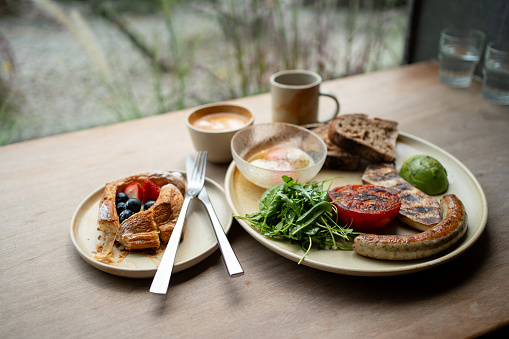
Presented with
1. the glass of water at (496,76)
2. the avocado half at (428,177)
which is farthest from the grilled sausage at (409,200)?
the glass of water at (496,76)

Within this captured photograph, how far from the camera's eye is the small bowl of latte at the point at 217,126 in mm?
1736

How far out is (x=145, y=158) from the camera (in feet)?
6.36

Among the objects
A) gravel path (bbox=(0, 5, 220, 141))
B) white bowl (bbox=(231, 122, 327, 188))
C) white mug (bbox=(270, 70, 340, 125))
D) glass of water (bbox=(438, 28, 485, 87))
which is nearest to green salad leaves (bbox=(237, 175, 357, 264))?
white bowl (bbox=(231, 122, 327, 188))

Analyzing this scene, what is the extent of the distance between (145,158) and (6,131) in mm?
2250

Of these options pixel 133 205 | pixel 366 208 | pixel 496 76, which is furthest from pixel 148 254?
pixel 496 76

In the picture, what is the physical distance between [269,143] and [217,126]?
28cm

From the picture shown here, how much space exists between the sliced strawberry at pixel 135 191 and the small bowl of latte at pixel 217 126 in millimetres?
394

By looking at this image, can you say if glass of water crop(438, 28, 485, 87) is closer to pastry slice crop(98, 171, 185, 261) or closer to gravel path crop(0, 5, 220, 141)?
pastry slice crop(98, 171, 185, 261)

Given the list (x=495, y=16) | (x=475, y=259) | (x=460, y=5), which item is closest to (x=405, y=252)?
(x=475, y=259)

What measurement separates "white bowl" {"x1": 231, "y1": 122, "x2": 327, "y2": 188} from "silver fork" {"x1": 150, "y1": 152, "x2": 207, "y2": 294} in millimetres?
172

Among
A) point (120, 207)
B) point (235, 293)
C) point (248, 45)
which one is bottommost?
point (235, 293)

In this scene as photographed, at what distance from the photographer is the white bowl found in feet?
4.94

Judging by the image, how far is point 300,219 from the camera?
1.26 m

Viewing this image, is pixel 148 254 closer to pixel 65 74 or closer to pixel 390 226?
pixel 390 226
